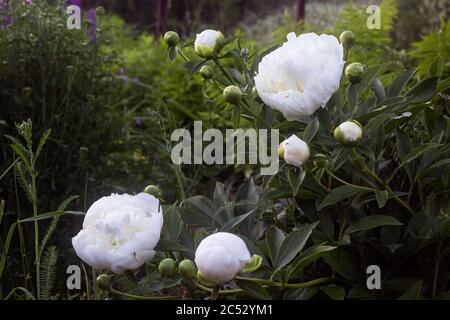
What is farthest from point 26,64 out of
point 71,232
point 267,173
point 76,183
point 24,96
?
point 267,173

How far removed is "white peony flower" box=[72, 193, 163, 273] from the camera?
2.94 feet

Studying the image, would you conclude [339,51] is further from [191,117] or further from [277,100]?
[191,117]

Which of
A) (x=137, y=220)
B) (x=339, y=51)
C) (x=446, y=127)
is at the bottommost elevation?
(x=137, y=220)

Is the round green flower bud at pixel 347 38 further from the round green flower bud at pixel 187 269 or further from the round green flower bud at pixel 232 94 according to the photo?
the round green flower bud at pixel 187 269

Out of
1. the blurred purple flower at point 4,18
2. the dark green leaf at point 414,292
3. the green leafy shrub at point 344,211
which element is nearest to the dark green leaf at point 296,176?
the green leafy shrub at point 344,211

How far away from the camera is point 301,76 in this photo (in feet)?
3.16

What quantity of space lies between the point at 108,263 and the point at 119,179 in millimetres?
1049

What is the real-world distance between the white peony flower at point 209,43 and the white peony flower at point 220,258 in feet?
1.09

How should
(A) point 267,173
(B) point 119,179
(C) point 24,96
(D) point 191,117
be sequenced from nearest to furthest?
(A) point 267,173
(C) point 24,96
(B) point 119,179
(D) point 191,117

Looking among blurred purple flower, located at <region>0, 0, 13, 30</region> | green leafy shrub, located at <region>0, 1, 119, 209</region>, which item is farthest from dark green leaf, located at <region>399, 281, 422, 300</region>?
blurred purple flower, located at <region>0, 0, 13, 30</region>

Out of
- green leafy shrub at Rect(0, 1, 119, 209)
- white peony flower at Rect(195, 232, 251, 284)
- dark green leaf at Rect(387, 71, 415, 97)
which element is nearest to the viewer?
white peony flower at Rect(195, 232, 251, 284)

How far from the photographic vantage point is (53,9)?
1.98m

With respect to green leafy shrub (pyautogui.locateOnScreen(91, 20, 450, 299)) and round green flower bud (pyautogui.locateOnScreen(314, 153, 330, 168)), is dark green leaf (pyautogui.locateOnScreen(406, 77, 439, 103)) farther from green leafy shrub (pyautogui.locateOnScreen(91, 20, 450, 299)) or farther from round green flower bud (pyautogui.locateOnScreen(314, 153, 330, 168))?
round green flower bud (pyautogui.locateOnScreen(314, 153, 330, 168))

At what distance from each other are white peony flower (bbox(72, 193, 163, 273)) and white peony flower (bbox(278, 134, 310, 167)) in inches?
7.4
